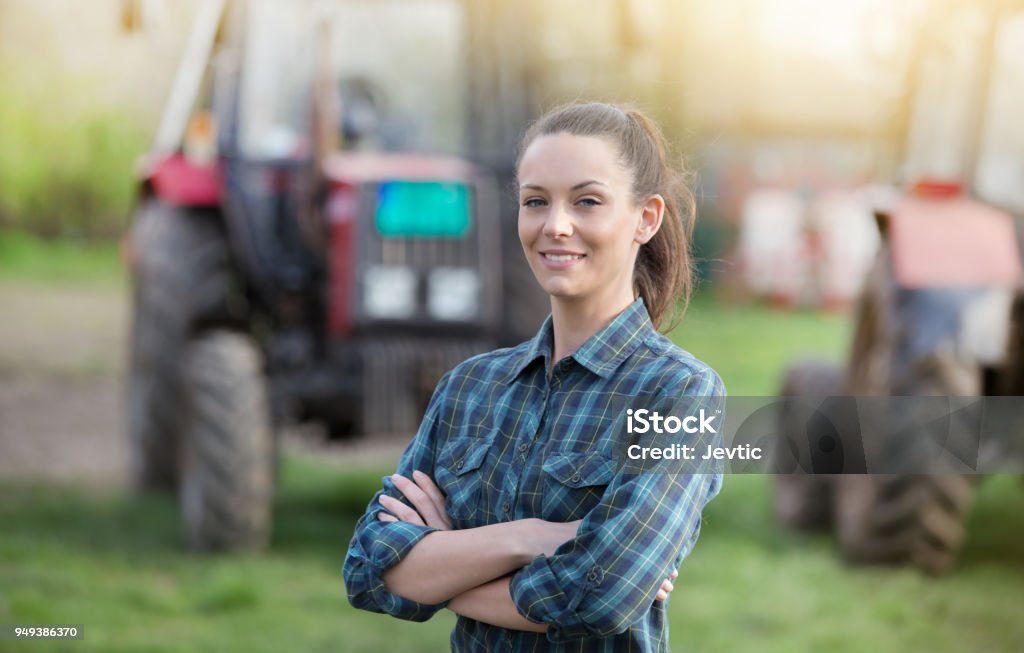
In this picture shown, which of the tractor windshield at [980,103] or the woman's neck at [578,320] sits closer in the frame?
the woman's neck at [578,320]

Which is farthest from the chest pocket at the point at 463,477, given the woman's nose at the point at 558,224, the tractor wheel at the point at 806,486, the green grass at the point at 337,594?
the tractor wheel at the point at 806,486

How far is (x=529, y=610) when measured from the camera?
1.47 m

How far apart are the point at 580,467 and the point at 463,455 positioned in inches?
6.5

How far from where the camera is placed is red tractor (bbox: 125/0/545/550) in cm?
449

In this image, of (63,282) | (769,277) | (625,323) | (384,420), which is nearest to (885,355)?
(384,420)

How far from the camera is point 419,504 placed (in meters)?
1.63

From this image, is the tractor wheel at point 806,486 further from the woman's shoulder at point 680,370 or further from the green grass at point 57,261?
the green grass at point 57,261

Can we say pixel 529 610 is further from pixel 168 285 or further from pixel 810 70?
pixel 810 70

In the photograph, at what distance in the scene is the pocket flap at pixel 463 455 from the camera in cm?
159

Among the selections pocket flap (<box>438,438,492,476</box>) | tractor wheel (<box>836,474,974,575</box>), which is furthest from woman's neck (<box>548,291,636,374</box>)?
tractor wheel (<box>836,474,974,575</box>)

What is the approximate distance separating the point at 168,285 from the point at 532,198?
3.52 meters

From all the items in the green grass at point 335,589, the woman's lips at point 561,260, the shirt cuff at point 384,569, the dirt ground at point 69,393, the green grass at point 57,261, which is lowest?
the dirt ground at point 69,393

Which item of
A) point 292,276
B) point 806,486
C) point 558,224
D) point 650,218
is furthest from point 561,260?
point 806,486

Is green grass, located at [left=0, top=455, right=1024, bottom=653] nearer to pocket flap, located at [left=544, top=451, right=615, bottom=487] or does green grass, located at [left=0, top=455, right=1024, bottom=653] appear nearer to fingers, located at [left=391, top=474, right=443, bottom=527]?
fingers, located at [left=391, top=474, right=443, bottom=527]
